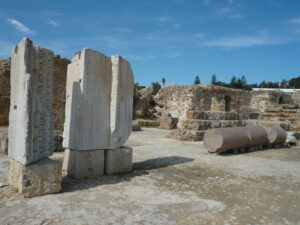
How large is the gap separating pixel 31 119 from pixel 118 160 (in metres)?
2.01

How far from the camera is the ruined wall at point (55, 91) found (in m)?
13.1

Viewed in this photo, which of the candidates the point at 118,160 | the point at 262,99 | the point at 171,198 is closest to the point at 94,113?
the point at 118,160

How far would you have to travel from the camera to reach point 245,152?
8.52 meters

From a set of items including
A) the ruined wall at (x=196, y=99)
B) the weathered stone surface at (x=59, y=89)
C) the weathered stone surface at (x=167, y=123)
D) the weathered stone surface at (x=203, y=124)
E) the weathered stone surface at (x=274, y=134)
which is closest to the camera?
the weathered stone surface at (x=274, y=134)

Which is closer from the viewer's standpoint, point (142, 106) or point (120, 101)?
point (120, 101)

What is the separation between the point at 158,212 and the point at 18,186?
6.19 feet

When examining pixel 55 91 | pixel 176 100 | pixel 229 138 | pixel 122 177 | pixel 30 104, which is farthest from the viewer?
pixel 176 100

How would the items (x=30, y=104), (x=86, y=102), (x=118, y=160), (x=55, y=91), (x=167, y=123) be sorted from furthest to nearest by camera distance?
(x=167, y=123)
(x=55, y=91)
(x=118, y=160)
(x=86, y=102)
(x=30, y=104)

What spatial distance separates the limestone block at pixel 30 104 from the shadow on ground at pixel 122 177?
2.08 ft

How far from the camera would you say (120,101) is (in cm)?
529

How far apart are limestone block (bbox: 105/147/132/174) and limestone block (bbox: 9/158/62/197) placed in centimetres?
133

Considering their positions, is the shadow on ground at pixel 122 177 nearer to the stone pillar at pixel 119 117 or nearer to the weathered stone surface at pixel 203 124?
the stone pillar at pixel 119 117

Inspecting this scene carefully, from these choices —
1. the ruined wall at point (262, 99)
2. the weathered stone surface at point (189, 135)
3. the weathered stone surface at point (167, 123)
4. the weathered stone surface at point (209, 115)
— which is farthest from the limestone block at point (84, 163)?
the ruined wall at point (262, 99)

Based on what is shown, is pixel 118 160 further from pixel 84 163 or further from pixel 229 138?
pixel 229 138
